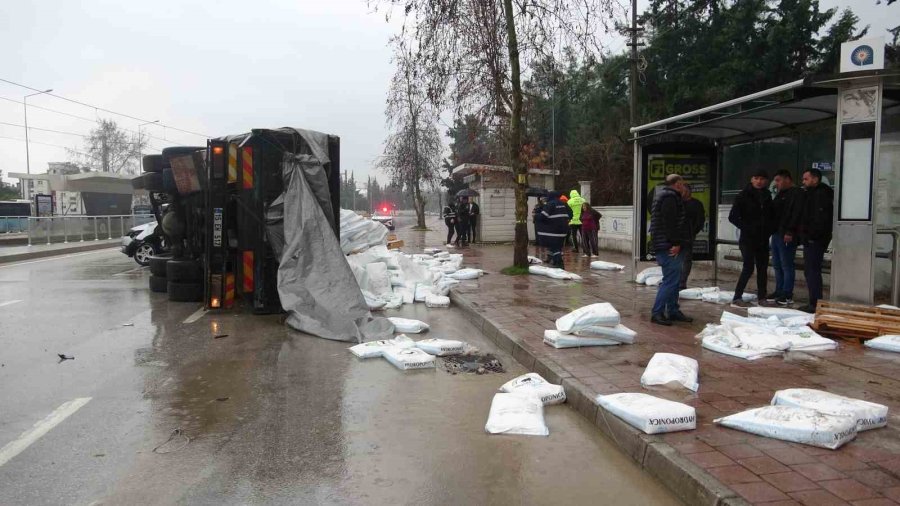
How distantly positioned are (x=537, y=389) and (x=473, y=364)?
1420mm

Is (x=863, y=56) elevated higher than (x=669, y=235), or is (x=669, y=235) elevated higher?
(x=863, y=56)

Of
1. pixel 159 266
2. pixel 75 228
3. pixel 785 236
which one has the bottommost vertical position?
pixel 159 266

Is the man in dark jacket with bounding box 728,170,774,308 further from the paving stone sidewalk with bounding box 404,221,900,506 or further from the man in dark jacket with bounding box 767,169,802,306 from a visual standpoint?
the paving stone sidewalk with bounding box 404,221,900,506

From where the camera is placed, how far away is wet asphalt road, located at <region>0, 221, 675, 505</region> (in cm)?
366

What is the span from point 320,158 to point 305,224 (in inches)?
41.1

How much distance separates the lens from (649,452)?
3930 mm

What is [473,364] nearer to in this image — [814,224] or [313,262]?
[313,262]

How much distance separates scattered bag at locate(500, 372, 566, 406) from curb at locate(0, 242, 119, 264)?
1883 centimetres

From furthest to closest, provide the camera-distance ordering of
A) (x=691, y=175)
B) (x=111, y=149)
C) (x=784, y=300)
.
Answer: (x=111, y=149), (x=691, y=175), (x=784, y=300)

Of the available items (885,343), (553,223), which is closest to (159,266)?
(553,223)

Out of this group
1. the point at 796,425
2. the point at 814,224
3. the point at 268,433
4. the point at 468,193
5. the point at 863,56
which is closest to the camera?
the point at 796,425

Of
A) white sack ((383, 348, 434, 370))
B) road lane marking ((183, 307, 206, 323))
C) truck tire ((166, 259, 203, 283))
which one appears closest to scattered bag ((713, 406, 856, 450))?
white sack ((383, 348, 434, 370))

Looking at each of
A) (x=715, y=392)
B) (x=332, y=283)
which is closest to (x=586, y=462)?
(x=715, y=392)

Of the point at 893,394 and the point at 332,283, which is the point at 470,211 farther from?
the point at 893,394
